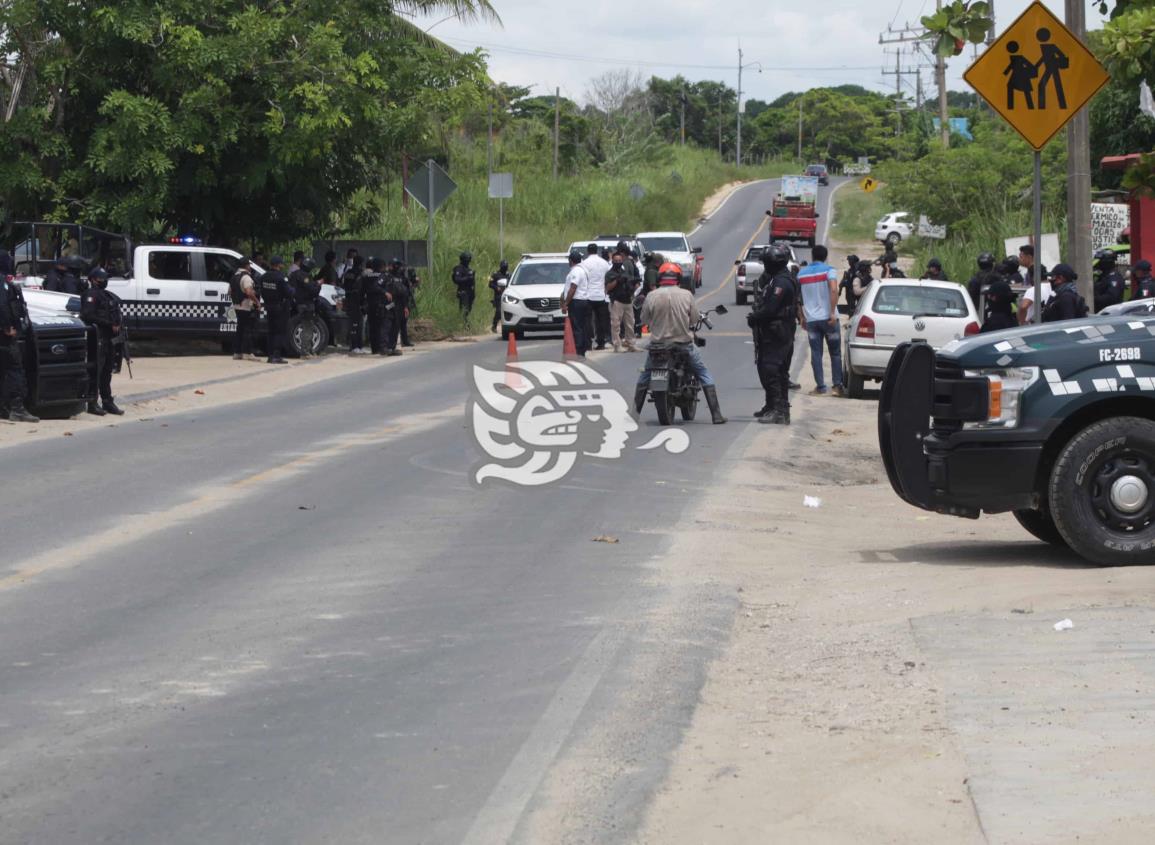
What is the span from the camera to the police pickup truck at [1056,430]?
30.9 feet

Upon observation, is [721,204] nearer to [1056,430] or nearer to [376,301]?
[376,301]

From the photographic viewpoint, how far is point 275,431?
58.2 ft

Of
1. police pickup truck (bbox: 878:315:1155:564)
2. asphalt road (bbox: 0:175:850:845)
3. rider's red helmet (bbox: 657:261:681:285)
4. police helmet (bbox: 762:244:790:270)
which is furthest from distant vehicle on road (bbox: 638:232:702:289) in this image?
police pickup truck (bbox: 878:315:1155:564)

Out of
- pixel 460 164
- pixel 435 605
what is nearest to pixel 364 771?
pixel 435 605

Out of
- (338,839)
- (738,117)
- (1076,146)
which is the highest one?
(738,117)

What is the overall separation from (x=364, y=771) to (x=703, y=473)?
29.1ft

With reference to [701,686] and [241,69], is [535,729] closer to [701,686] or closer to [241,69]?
[701,686]

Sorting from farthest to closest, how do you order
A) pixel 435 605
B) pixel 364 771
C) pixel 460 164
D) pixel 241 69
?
pixel 460 164 → pixel 241 69 → pixel 435 605 → pixel 364 771

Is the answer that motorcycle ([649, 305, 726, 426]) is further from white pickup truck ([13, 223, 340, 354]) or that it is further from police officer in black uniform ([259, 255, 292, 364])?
white pickup truck ([13, 223, 340, 354])

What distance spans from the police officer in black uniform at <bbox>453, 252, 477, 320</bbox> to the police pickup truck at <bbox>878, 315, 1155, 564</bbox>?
2596 centimetres

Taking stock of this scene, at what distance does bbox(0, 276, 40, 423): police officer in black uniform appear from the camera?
1786 centimetres

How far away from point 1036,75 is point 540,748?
303 inches

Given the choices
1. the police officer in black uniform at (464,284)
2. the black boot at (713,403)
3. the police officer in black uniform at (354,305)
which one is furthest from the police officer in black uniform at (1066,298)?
the police officer in black uniform at (464,284)

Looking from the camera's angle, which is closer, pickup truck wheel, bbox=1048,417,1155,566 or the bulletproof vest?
pickup truck wheel, bbox=1048,417,1155,566
